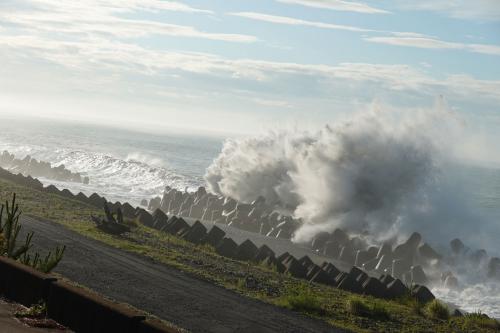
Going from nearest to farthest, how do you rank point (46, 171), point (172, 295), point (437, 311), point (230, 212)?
point (172, 295) < point (437, 311) < point (230, 212) < point (46, 171)

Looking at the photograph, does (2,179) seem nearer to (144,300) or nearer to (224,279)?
(224,279)

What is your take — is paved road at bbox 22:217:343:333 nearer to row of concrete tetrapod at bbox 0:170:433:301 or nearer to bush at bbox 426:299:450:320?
bush at bbox 426:299:450:320

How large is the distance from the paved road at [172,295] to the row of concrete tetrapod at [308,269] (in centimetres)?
452

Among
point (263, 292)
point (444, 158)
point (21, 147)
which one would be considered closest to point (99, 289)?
point (263, 292)

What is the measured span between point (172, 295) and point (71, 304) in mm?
5242

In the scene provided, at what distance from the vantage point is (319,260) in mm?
29172

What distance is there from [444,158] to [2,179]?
24.2 meters

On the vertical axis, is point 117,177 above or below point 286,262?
below

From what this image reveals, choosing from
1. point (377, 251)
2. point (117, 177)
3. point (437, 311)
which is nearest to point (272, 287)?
point (437, 311)

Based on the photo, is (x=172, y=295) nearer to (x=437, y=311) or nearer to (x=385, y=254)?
(x=437, y=311)

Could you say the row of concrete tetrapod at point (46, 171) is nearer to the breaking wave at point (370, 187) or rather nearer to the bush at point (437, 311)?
the breaking wave at point (370, 187)

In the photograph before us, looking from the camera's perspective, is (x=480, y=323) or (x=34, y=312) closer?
(x=34, y=312)

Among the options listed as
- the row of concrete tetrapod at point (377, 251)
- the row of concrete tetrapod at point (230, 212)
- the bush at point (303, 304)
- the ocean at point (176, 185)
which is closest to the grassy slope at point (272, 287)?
the bush at point (303, 304)

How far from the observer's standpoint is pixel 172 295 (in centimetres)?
1352
